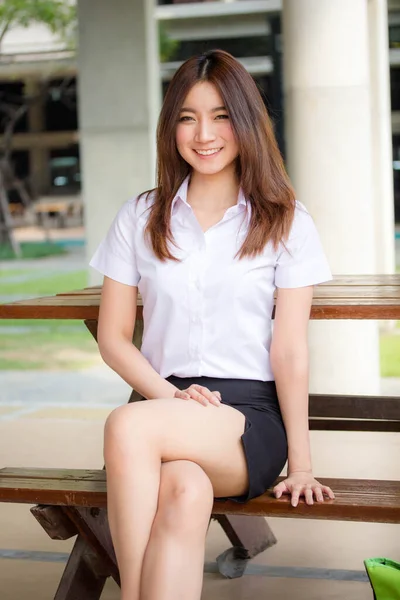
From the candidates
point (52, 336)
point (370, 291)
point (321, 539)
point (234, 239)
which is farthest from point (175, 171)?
point (52, 336)

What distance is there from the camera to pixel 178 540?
2242 millimetres

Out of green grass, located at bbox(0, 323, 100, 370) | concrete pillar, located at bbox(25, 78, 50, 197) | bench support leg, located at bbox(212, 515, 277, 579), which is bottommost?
bench support leg, located at bbox(212, 515, 277, 579)

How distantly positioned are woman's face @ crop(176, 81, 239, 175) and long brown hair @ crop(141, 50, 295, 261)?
19 millimetres

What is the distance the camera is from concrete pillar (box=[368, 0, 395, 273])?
29.1 ft

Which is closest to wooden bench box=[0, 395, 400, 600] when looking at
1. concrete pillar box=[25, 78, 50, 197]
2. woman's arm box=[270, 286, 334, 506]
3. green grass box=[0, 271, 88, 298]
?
woman's arm box=[270, 286, 334, 506]

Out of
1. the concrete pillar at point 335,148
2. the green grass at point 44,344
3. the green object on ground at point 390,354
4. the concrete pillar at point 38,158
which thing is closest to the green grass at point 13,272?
the green grass at point 44,344

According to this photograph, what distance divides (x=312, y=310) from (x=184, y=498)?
30.6 inches

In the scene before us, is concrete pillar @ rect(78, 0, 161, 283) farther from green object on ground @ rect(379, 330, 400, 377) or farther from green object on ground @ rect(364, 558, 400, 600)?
green object on ground @ rect(364, 558, 400, 600)

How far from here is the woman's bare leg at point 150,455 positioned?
2283mm

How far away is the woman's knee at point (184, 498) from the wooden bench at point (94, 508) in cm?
19

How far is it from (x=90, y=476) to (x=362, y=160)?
11.8ft

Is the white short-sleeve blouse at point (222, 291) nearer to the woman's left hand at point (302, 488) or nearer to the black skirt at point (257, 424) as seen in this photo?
the black skirt at point (257, 424)

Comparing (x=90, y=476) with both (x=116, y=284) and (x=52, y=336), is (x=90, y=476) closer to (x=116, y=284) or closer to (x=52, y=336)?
(x=116, y=284)

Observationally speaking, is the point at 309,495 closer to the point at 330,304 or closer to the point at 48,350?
the point at 330,304
